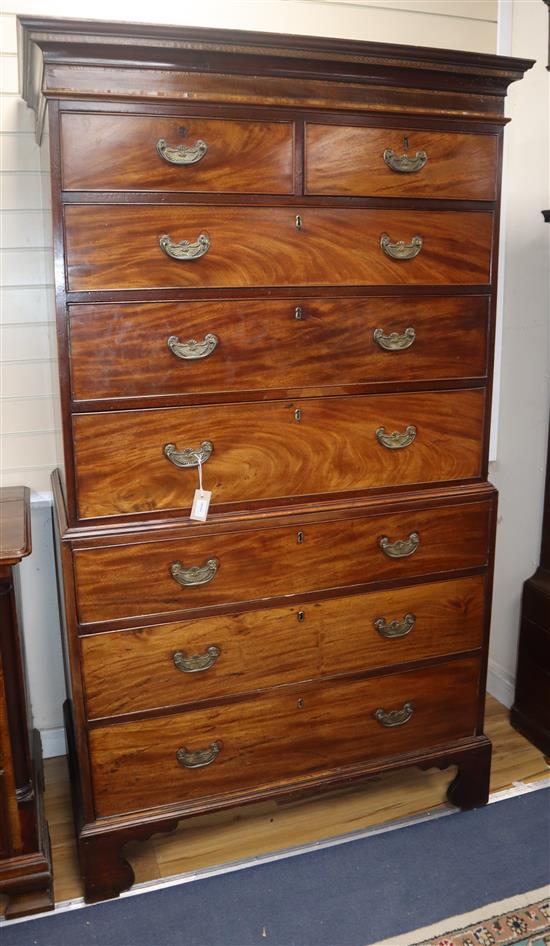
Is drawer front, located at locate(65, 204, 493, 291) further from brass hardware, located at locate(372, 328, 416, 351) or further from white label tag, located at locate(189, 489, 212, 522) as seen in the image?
white label tag, located at locate(189, 489, 212, 522)

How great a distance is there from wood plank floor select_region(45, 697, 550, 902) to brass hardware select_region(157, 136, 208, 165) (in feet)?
→ 5.75

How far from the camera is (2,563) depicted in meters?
1.73

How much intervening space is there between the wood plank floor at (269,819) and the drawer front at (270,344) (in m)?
1.26

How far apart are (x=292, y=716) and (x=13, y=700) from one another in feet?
2.25

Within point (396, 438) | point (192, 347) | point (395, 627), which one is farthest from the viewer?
point (395, 627)

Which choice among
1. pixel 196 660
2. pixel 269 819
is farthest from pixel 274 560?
pixel 269 819

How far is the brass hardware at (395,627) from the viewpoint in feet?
6.72

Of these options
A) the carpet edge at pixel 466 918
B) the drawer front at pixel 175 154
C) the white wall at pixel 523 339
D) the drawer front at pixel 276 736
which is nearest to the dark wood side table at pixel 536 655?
the white wall at pixel 523 339

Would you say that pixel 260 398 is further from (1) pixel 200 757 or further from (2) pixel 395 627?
(1) pixel 200 757

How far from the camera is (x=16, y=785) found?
1.89 metres

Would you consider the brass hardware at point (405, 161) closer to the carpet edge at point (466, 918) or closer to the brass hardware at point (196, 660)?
the brass hardware at point (196, 660)

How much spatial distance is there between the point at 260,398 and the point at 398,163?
63cm

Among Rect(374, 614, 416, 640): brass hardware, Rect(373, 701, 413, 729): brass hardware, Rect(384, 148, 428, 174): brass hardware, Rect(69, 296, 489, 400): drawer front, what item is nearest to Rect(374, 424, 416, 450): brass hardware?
Rect(69, 296, 489, 400): drawer front

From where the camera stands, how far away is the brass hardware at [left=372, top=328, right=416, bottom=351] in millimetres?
1882
